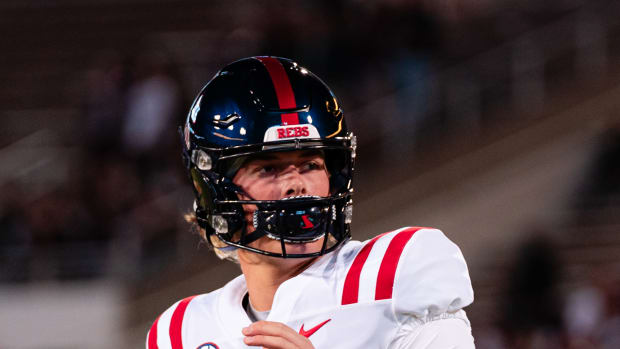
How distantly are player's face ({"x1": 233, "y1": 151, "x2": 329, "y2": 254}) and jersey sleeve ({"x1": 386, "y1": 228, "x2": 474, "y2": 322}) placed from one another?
222 mm

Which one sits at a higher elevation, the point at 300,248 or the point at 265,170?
the point at 265,170

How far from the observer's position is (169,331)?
2.26 metres

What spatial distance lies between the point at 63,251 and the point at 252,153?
3.97m

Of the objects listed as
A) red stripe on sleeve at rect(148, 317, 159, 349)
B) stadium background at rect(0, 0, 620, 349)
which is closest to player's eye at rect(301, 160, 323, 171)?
red stripe on sleeve at rect(148, 317, 159, 349)

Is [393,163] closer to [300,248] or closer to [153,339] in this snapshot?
[153,339]

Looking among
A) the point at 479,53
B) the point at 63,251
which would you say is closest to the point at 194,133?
the point at 63,251

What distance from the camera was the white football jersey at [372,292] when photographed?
1938 mm

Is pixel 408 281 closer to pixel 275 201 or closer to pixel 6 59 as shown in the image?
pixel 275 201

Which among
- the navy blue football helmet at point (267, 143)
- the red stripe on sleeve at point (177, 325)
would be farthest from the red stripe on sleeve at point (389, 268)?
the red stripe on sleeve at point (177, 325)

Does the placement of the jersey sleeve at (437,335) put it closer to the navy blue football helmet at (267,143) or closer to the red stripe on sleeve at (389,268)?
the red stripe on sleeve at (389,268)

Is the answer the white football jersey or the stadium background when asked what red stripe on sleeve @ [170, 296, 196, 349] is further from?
the stadium background

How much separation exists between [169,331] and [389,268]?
56 centimetres

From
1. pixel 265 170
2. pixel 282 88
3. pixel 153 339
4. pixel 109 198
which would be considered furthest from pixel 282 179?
pixel 109 198

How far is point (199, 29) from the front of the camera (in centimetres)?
814
